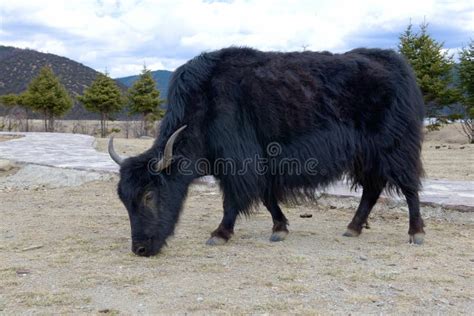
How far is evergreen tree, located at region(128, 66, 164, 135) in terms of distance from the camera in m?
30.9

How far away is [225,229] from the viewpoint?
186 inches

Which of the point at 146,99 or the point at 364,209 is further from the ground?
the point at 146,99

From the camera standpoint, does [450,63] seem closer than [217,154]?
No

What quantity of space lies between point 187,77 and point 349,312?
2.54 m

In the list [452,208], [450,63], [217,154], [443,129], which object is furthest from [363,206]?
[443,129]

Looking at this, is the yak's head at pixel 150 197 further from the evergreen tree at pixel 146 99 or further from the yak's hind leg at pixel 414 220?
the evergreen tree at pixel 146 99

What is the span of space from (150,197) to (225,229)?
0.84 meters

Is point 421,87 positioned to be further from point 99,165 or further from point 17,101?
point 17,101

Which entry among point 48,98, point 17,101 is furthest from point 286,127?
point 17,101

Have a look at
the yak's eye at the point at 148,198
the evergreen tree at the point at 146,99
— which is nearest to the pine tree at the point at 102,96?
the evergreen tree at the point at 146,99

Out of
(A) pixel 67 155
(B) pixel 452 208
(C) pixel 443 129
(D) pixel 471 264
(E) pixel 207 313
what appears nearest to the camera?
(E) pixel 207 313

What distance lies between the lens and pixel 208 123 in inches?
182

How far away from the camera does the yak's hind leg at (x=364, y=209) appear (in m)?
5.09

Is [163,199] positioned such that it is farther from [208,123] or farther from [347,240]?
[347,240]
